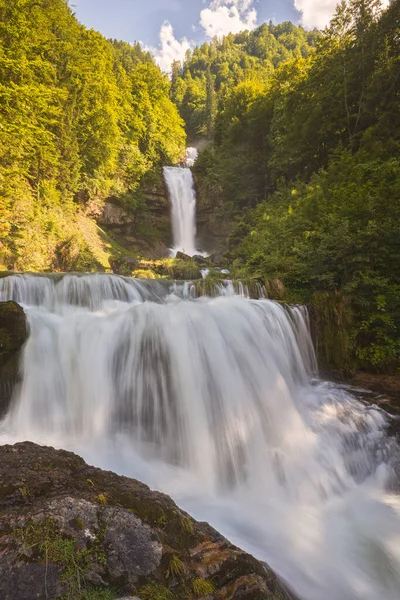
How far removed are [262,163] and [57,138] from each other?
45.1ft

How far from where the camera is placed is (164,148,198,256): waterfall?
25938 millimetres

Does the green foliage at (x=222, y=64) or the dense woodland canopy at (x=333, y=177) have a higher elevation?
the green foliage at (x=222, y=64)

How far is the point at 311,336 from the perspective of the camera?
6.89 meters

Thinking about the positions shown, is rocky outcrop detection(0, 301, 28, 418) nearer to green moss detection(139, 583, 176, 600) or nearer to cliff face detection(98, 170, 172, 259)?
green moss detection(139, 583, 176, 600)

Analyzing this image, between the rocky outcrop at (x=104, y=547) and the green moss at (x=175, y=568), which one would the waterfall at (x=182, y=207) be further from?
the green moss at (x=175, y=568)

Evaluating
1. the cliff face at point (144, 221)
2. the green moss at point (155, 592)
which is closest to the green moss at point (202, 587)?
the green moss at point (155, 592)

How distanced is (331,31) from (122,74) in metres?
16.2

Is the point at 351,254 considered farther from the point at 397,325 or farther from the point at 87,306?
the point at 87,306

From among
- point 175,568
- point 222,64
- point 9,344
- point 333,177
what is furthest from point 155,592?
point 222,64

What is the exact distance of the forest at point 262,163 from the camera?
6992 millimetres

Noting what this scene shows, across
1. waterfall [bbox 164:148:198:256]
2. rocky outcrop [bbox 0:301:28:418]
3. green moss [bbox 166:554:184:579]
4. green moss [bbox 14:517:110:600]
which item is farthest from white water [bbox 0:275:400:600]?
waterfall [bbox 164:148:198:256]

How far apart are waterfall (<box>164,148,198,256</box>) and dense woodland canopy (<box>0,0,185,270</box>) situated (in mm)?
3168

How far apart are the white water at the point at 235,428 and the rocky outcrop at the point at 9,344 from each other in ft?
0.53

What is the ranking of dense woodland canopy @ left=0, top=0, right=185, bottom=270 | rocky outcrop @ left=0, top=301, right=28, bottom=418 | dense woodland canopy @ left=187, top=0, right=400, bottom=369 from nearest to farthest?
rocky outcrop @ left=0, top=301, right=28, bottom=418, dense woodland canopy @ left=187, top=0, right=400, bottom=369, dense woodland canopy @ left=0, top=0, right=185, bottom=270
